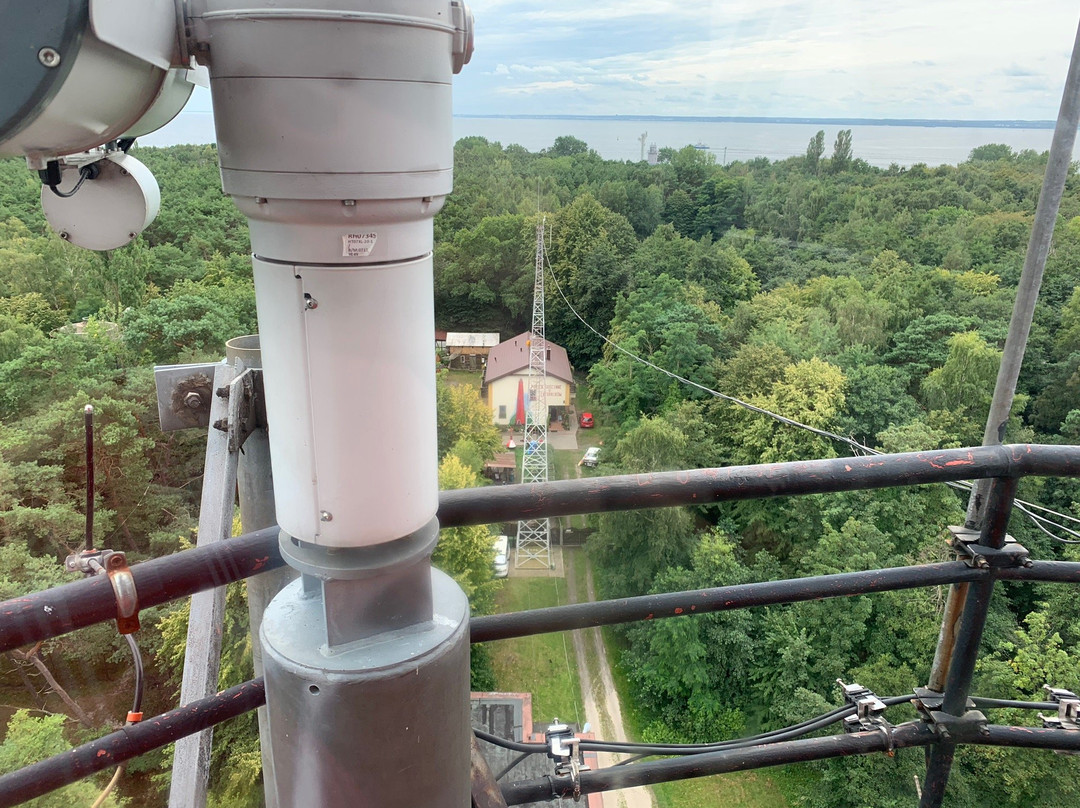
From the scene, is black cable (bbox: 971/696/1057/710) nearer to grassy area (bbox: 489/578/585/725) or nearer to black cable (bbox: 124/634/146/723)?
black cable (bbox: 124/634/146/723)

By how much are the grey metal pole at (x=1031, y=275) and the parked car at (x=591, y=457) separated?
11981 mm

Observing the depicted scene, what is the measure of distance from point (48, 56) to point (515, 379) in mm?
14248

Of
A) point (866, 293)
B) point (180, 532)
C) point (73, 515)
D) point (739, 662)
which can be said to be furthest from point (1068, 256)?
point (73, 515)

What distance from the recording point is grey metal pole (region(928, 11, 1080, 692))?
1.25m

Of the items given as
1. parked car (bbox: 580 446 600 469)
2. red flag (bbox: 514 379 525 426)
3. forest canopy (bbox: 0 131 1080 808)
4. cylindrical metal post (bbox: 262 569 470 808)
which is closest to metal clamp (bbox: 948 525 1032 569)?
cylindrical metal post (bbox: 262 569 470 808)

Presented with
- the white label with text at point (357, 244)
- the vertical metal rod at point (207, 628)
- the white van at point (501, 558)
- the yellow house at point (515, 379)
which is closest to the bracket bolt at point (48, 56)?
the white label with text at point (357, 244)

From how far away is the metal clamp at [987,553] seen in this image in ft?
3.54

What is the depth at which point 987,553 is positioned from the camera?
3.55ft

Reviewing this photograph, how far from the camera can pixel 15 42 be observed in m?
0.52

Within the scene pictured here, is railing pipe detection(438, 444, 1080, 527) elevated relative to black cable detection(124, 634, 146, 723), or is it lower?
elevated

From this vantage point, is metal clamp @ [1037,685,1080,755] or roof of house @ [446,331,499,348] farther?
roof of house @ [446,331,499,348]

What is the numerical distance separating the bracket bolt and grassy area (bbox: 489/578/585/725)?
25.8ft

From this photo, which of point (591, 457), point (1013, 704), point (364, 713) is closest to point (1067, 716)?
point (1013, 704)

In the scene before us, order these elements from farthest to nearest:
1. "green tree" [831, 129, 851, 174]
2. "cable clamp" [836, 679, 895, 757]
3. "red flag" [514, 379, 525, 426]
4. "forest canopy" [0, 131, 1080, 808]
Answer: "green tree" [831, 129, 851, 174], "red flag" [514, 379, 525, 426], "forest canopy" [0, 131, 1080, 808], "cable clamp" [836, 679, 895, 757]
